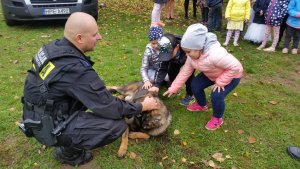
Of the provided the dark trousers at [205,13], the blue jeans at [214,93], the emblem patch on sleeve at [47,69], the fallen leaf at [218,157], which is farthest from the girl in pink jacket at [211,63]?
the dark trousers at [205,13]

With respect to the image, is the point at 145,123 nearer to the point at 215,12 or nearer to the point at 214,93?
the point at 214,93

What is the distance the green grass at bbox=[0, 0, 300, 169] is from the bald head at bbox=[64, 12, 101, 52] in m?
1.39

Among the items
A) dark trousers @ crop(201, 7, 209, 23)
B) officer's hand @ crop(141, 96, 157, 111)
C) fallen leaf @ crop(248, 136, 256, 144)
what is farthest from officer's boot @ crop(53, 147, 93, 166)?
dark trousers @ crop(201, 7, 209, 23)

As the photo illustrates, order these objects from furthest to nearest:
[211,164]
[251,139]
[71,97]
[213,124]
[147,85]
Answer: [147,85] → [213,124] → [251,139] → [211,164] → [71,97]

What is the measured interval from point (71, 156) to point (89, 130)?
1.99ft

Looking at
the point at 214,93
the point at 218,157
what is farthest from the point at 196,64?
the point at 218,157

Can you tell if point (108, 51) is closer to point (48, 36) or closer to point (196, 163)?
point (48, 36)

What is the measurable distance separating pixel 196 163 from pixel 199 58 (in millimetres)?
1203

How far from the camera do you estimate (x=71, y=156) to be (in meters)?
3.18

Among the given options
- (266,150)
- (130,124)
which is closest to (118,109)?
(130,124)

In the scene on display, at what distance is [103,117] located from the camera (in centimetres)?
280

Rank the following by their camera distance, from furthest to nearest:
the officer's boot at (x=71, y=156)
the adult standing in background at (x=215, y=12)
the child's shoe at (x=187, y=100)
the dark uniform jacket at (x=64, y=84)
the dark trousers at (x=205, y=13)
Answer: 1. the dark trousers at (x=205, y=13)
2. the adult standing in background at (x=215, y=12)
3. the child's shoe at (x=187, y=100)
4. the officer's boot at (x=71, y=156)
5. the dark uniform jacket at (x=64, y=84)

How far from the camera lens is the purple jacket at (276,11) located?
662 cm

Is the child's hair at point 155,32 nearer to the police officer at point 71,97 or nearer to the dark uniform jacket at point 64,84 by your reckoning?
the police officer at point 71,97
